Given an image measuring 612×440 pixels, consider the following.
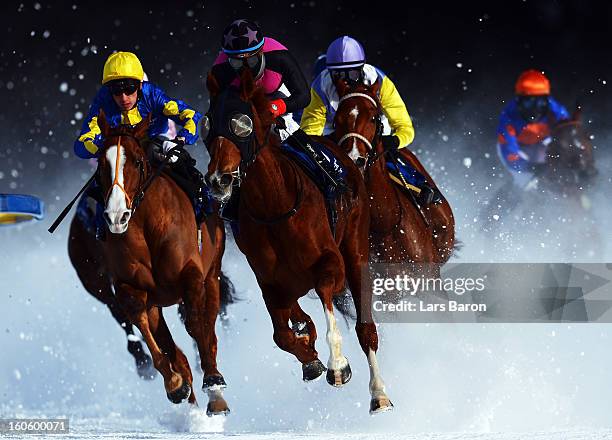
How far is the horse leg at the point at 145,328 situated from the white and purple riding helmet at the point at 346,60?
2.10 metres

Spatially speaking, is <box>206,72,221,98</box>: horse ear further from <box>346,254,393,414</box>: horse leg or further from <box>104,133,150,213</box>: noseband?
<box>346,254,393,414</box>: horse leg

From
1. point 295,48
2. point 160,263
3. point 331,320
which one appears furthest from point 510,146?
point 331,320

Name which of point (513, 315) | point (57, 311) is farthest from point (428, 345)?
point (57, 311)

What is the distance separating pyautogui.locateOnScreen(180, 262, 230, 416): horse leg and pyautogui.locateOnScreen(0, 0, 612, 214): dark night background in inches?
171

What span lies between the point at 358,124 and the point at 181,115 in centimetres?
119

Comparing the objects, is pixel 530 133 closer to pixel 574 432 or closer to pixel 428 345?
pixel 428 345

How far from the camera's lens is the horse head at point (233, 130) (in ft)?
25.2

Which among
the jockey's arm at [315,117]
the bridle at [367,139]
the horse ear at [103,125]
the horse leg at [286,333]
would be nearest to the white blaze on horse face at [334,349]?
the horse leg at [286,333]

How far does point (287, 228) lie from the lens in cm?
838

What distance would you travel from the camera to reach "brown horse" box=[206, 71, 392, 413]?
786cm

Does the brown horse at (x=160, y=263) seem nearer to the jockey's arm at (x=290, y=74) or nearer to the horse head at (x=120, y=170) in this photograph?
the horse head at (x=120, y=170)

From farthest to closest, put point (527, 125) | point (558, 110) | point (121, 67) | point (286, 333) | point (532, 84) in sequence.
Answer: point (527, 125) < point (558, 110) < point (532, 84) < point (121, 67) < point (286, 333)

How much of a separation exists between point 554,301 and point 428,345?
107 centimetres

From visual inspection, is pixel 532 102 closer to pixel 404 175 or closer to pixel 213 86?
pixel 404 175
